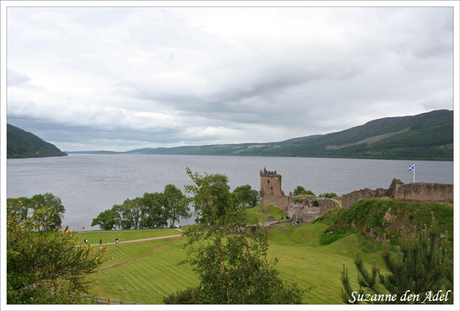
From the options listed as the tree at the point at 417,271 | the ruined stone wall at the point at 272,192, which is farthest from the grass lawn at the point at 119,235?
the tree at the point at 417,271

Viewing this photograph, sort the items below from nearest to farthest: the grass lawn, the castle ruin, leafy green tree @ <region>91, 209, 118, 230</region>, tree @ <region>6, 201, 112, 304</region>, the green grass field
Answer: tree @ <region>6, 201, 112, 304</region> < the green grass field < the grass lawn < the castle ruin < leafy green tree @ <region>91, 209, 118, 230</region>

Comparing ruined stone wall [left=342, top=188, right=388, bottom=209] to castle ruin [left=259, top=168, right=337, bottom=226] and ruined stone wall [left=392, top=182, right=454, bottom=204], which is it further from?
ruined stone wall [left=392, top=182, right=454, bottom=204]

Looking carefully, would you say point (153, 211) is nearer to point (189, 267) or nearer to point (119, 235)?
point (119, 235)

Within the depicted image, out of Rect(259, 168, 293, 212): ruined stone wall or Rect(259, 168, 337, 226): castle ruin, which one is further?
Rect(259, 168, 293, 212): ruined stone wall

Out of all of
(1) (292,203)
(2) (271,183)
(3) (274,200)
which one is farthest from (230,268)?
(2) (271,183)

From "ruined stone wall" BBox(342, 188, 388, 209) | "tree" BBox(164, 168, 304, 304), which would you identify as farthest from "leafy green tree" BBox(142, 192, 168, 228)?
"tree" BBox(164, 168, 304, 304)

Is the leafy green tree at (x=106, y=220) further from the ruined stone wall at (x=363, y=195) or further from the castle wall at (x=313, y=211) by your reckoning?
the ruined stone wall at (x=363, y=195)
